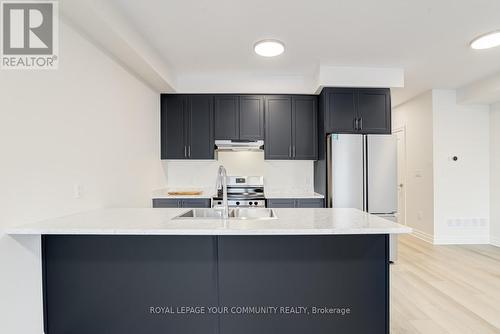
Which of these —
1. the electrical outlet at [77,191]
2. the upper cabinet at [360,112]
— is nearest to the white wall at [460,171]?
the upper cabinet at [360,112]

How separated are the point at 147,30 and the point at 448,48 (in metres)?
3.28

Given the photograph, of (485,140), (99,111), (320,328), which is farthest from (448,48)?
(99,111)

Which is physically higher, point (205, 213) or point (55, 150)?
point (55, 150)

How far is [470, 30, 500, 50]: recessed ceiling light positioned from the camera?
8.57 ft

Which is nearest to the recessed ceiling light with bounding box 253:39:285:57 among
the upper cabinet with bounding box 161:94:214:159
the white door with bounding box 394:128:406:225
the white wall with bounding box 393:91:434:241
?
the upper cabinet with bounding box 161:94:214:159

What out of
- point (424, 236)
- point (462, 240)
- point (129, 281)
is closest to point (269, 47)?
point (129, 281)

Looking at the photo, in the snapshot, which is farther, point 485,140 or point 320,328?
point 485,140

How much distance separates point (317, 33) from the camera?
2.64m

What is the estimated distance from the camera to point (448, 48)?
2973 millimetres

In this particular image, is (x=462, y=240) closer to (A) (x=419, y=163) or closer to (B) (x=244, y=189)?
(A) (x=419, y=163)

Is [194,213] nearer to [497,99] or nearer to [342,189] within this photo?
[342,189]

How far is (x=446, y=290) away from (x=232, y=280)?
8.17 feet

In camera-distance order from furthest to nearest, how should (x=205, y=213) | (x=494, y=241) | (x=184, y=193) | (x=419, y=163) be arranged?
1. (x=419, y=163)
2. (x=494, y=241)
3. (x=184, y=193)
4. (x=205, y=213)

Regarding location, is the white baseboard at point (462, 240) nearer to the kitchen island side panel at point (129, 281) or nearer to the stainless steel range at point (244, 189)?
the stainless steel range at point (244, 189)
